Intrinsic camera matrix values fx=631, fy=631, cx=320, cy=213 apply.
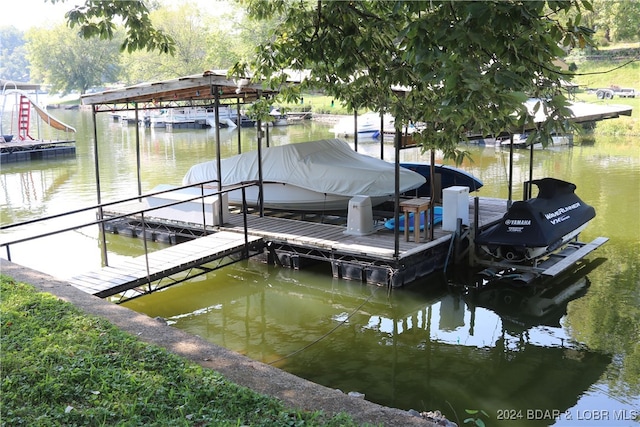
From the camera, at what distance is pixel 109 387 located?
15.4 feet

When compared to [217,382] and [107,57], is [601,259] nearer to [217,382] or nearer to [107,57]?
[217,382]

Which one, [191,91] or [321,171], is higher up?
[191,91]

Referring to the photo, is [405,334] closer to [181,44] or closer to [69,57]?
[181,44]

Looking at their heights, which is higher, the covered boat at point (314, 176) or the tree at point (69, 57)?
the tree at point (69, 57)

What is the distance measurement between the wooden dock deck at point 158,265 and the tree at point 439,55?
3.41 metres

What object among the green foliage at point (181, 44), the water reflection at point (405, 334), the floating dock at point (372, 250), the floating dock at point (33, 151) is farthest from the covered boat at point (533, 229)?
the green foliage at point (181, 44)

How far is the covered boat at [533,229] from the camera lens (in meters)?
10.6

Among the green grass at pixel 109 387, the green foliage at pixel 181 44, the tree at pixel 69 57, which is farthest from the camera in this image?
the tree at pixel 69 57

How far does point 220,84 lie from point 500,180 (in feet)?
44.1

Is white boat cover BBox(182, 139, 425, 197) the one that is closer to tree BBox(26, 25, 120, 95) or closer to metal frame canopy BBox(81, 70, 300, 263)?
metal frame canopy BBox(81, 70, 300, 263)

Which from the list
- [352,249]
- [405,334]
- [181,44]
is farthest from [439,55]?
[181,44]

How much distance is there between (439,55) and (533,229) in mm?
6756

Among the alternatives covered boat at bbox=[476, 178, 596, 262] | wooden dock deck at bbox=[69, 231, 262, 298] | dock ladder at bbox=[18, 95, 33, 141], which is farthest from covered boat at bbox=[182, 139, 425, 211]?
dock ladder at bbox=[18, 95, 33, 141]

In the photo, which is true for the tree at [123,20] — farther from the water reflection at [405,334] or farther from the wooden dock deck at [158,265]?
the water reflection at [405,334]
